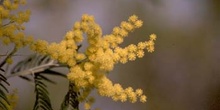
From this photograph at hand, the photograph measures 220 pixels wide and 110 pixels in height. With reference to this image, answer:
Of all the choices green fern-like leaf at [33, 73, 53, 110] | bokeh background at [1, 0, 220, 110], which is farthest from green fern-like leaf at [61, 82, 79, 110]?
bokeh background at [1, 0, 220, 110]

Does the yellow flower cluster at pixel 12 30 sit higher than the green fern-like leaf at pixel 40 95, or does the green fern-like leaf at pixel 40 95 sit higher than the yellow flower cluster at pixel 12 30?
the yellow flower cluster at pixel 12 30

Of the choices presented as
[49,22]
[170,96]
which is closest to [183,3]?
[170,96]

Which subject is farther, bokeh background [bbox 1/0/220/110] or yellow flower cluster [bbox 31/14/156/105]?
bokeh background [bbox 1/0/220/110]

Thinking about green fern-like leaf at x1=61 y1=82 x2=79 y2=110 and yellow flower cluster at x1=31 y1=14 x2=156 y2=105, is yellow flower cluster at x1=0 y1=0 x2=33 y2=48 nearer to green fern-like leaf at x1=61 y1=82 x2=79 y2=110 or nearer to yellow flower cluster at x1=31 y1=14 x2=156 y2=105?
yellow flower cluster at x1=31 y1=14 x2=156 y2=105

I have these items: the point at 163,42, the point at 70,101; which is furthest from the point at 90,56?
the point at 163,42

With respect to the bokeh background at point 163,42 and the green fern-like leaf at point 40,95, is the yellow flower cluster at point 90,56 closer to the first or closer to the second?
the green fern-like leaf at point 40,95

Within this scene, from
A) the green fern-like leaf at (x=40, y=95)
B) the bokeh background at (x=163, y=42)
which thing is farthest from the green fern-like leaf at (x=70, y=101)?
the bokeh background at (x=163, y=42)

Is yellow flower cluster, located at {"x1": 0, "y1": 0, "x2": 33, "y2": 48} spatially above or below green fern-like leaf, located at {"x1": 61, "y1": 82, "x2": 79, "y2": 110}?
above

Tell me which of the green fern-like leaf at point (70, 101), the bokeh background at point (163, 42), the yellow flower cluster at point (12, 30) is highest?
the bokeh background at point (163, 42)
